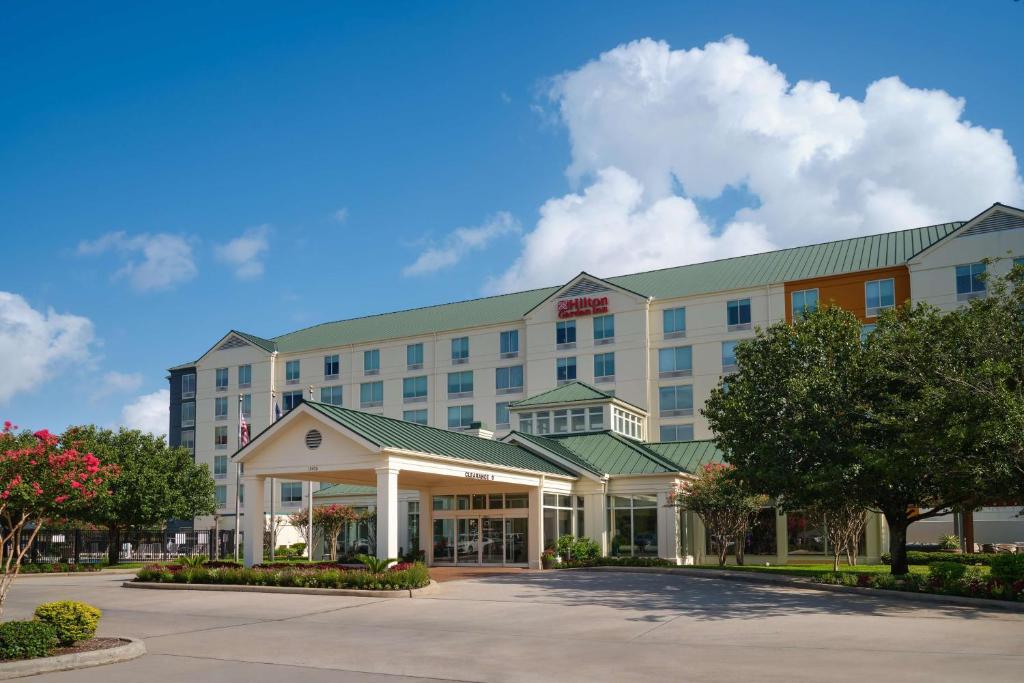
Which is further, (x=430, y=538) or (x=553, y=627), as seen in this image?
(x=430, y=538)

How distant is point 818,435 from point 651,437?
109 feet

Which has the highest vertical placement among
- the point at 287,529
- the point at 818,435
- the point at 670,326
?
the point at 670,326

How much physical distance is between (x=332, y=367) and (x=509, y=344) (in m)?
16.4

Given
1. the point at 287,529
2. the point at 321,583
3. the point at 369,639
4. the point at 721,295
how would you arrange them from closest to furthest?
1. the point at 369,639
2. the point at 321,583
3. the point at 721,295
4. the point at 287,529

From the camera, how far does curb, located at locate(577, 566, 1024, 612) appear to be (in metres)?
22.0

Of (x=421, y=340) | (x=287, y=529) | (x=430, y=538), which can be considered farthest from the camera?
(x=421, y=340)

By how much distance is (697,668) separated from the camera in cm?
1384

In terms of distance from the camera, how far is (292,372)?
77188 millimetres

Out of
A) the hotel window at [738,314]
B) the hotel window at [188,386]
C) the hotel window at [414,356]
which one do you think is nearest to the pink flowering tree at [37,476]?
the hotel window at [738,314]

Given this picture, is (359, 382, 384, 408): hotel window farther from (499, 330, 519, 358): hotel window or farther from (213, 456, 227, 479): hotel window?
(213, 456, 227, 479): hotel window

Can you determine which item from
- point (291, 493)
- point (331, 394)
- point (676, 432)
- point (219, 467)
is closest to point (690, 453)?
point (676, 432)

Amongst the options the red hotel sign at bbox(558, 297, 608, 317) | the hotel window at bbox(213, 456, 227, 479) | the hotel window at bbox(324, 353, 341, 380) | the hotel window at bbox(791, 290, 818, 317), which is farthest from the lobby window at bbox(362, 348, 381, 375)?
the hotel window at bbox(791, 290, 818, 317)

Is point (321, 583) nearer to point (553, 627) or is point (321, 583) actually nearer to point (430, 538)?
point (553, 627)

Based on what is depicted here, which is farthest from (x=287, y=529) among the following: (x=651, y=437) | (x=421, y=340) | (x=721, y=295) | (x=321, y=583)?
(x=321, y=583)
